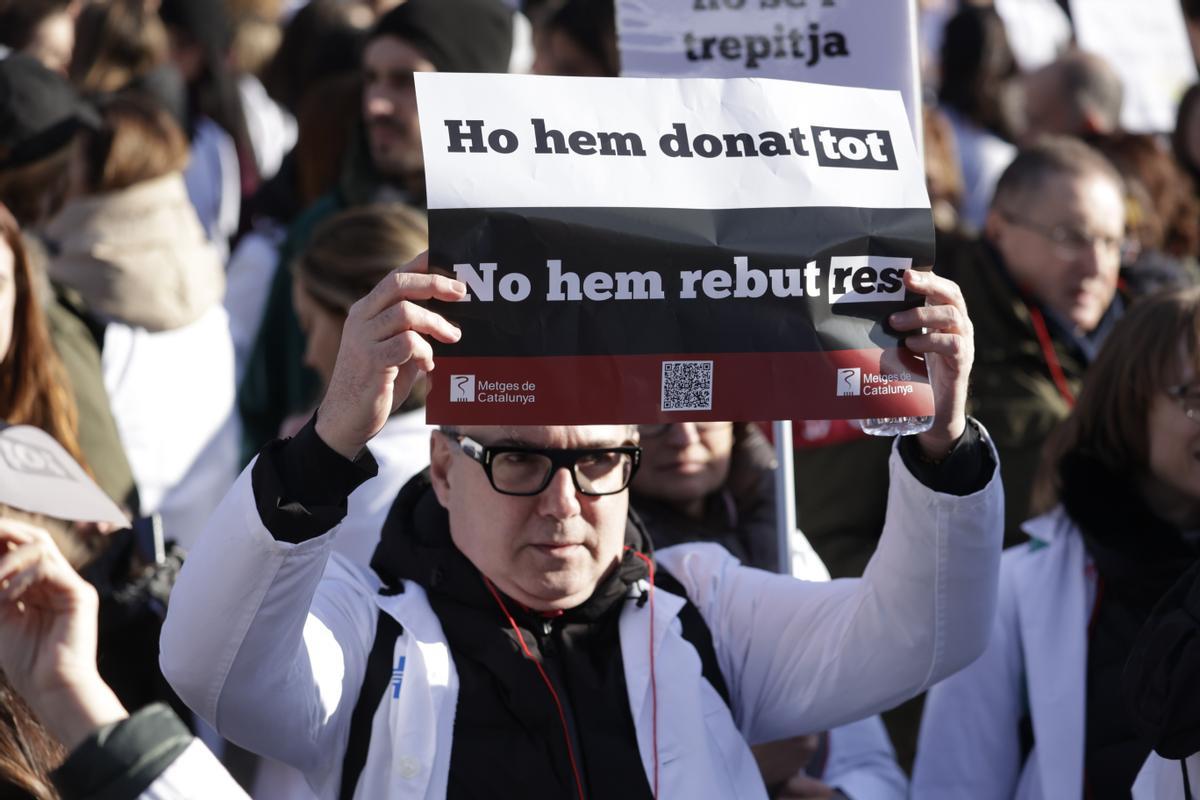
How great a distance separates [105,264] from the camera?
464 cm

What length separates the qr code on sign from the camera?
8.45 ft

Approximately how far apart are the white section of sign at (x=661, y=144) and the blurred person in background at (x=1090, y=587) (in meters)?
1.14

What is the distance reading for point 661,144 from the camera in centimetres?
262

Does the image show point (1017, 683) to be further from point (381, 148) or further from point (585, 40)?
point (585, 40)

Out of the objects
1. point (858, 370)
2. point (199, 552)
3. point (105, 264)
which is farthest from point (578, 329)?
point (105, 264)

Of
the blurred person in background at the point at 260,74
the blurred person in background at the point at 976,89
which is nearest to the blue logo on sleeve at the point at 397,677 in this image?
the blurred person in background at the point at 976,89

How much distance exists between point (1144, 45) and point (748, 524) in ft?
11.2

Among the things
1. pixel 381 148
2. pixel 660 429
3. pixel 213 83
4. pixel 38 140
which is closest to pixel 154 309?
pixel 38 140

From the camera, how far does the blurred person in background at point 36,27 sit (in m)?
6.19

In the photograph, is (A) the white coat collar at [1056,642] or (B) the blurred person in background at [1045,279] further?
(B) the blurred person in background at [1045,279]

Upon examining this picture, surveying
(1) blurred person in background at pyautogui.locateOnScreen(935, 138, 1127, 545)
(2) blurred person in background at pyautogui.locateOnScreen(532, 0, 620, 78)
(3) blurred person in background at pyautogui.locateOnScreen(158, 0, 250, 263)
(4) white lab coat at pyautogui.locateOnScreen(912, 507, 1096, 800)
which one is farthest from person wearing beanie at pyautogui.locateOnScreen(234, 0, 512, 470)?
(4) white lab coat at pyautogui.locateOnScreen(912, 507, 1096, 800)

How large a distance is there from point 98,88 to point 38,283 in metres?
3.22

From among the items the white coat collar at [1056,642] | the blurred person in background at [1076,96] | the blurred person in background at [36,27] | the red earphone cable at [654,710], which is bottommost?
the blurred person in background at [1076,96]

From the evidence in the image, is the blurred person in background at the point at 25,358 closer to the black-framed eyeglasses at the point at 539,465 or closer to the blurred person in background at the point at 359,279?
the blurred person in background at the point at 359,279
